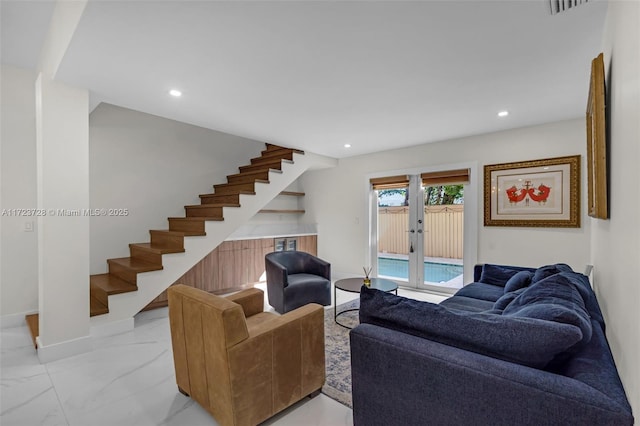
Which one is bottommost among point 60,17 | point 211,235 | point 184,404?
point 184,404

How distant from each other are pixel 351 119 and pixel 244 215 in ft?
6.43

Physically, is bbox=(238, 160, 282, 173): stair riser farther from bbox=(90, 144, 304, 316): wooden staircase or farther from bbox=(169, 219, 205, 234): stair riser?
bbox=(169, 219, 205, 234): stair riser

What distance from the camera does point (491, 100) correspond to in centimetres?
296

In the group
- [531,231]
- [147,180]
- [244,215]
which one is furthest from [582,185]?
[147,180]

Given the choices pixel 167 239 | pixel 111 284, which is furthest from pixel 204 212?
pixel 111 284

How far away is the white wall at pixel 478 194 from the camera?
3596 millimetres

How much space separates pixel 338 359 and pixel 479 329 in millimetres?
1650

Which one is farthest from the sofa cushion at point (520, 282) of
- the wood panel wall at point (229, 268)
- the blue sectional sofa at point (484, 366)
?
the wood panel wall at point (229, 268)

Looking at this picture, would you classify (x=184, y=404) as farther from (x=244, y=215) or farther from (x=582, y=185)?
(x=582, y=185)

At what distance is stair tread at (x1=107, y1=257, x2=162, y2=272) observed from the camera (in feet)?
10.8

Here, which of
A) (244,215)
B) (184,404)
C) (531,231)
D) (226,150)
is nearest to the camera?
(184,404)

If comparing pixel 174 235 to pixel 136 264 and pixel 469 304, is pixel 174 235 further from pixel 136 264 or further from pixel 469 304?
pixel 469 304

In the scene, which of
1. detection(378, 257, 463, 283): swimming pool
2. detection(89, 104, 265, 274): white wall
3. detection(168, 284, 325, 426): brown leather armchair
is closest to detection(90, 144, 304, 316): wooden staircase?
detection(89, 104, 265, 274): white wall

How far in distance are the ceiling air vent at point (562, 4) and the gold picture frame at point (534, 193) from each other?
101 inches
